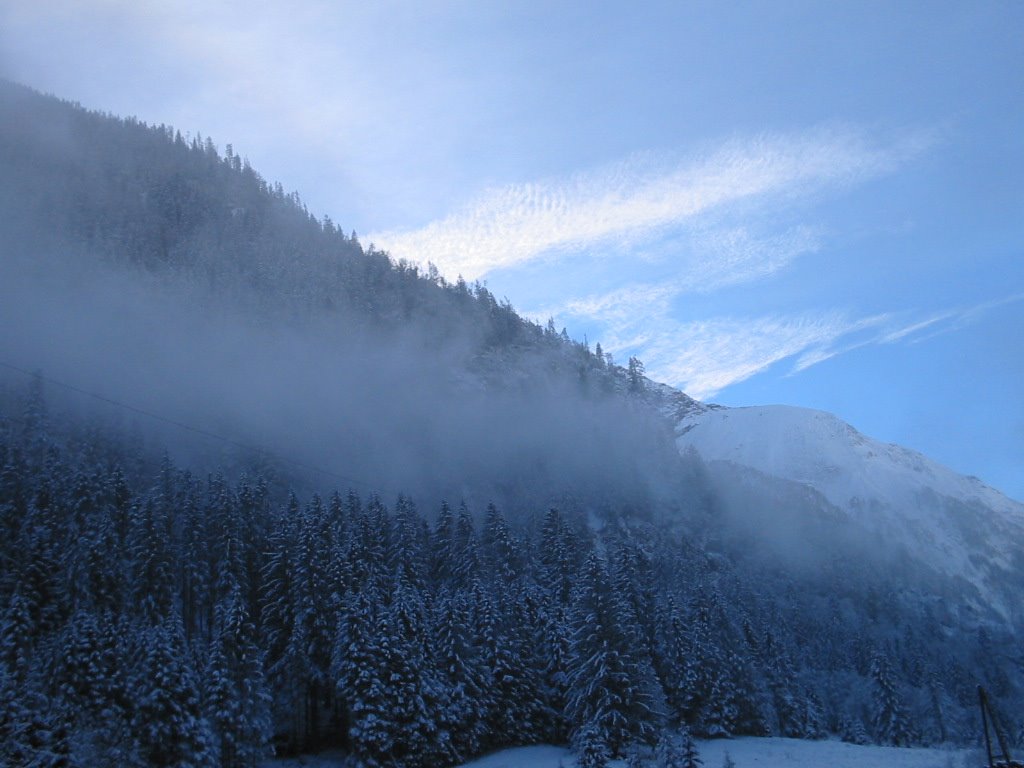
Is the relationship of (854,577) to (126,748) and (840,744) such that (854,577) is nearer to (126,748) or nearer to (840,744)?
(840,744)

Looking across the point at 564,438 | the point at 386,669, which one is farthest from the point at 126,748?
the point at 564,438

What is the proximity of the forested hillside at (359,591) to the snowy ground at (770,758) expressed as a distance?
6.27ft

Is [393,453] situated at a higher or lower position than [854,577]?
higher

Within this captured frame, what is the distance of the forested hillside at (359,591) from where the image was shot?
1751 inches

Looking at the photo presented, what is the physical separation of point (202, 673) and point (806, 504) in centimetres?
18106

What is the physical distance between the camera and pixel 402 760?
46656 millimetres

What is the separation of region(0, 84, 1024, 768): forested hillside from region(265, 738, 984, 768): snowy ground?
75.3 inches

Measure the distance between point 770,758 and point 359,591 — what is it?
3151 centimetres

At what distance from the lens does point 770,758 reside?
52.4 metres

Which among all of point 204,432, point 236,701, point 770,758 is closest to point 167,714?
point 236,701

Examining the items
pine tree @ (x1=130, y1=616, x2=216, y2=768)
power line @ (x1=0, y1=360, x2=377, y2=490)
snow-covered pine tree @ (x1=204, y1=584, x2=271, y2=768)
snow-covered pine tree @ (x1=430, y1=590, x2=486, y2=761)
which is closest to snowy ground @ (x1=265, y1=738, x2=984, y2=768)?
snow-covered pine tree @ (x1=430, y1=590, x2=486, y2=761)

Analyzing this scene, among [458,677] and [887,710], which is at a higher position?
[458,677]

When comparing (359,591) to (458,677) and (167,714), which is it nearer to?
(458,677)

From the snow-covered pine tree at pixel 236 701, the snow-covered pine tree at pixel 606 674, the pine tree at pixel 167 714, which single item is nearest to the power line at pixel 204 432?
the snow-covered pine tree at pixel 236 701
